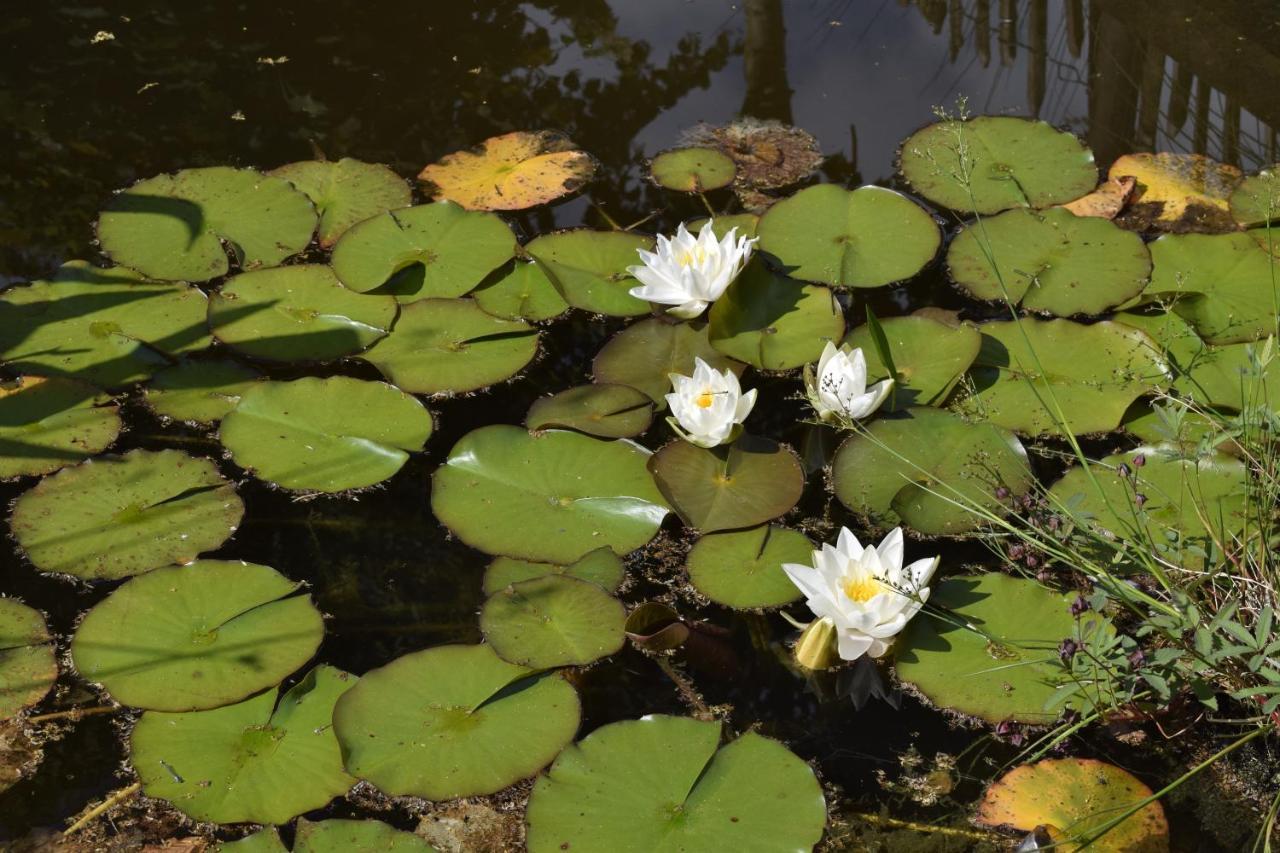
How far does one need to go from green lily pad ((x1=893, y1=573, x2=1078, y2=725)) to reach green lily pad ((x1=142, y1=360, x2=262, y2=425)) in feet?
6.54

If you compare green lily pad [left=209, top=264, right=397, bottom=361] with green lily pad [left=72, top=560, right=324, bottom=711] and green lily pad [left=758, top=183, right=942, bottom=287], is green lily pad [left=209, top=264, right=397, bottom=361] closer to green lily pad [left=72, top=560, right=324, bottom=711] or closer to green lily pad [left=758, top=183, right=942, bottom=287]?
green lily pad [left=72, top=560, right=324, bottom=711]

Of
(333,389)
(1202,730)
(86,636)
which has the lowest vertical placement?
(1202,730)

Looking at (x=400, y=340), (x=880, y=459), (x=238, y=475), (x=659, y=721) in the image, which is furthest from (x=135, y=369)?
(x=880, y=459)

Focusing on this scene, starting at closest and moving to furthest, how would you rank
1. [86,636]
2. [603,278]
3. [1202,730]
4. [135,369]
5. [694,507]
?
[1202,730] < [86,636] < [694,507] < [135,369] < [603,278]

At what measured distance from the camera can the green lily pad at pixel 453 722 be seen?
242 centimetres

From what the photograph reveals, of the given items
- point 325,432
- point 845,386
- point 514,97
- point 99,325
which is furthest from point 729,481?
point 514,97

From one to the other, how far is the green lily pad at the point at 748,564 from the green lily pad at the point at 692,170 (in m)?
1.59

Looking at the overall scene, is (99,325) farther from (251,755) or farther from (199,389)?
(251,755)

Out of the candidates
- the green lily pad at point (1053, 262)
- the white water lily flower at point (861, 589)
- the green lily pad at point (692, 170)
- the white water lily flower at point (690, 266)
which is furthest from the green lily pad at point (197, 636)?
the green lily pad at point (1053, 262)

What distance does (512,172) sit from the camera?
415 cm

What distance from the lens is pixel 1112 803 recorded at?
238 centimetres

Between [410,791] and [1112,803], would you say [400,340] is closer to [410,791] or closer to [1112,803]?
[410,791]

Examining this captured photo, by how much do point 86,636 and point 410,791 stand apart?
93 cm

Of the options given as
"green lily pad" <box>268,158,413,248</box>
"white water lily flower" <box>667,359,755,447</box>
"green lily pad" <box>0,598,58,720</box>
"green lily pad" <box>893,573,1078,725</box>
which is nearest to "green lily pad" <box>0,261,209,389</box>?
"green lily pad" <box>268,158,413,248</box>
